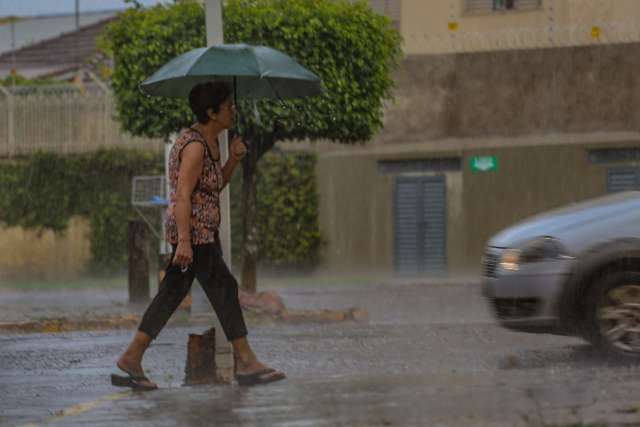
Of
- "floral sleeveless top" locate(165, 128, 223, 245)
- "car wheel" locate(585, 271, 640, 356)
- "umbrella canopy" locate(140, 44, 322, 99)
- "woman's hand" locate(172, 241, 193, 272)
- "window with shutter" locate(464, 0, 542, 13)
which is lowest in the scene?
"car wheel" locate(585, 271, 640, 356)

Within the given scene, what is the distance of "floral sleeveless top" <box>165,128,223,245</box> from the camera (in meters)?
7.73

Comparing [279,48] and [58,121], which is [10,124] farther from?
[279,48]

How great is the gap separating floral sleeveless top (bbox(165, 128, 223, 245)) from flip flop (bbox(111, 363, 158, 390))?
2.61 ft

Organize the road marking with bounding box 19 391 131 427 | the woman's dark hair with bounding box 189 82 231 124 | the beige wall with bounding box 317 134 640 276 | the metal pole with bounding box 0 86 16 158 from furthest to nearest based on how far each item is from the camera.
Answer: the metal pole with bounding box 0 86 16 158 < the beige wall with bounding box 317 134 640 276 < the woman's dark hair with bounding box 189 82 231 124 < the road marking with bounding box 19 391 131 427

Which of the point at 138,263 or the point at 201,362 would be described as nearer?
the point at 201,362

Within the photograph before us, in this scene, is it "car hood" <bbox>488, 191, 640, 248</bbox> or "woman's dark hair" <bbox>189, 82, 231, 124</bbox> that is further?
"car hood" <bbox>488, 191, 640, 248</bbox>

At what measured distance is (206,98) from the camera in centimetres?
789

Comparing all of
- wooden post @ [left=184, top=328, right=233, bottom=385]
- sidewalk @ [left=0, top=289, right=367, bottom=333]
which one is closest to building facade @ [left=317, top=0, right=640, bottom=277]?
sidewalk @ [left=0, top=289, right=367, bottom=333]

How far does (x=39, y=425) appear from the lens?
646 cm

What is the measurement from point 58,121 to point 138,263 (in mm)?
11054

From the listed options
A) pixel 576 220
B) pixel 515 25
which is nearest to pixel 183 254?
pixel 576 220

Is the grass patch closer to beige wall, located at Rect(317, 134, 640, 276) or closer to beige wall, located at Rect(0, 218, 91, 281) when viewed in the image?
beige wall, located at Rect(0, 218, 91, 281)

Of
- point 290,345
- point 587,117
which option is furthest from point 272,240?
point 290,345

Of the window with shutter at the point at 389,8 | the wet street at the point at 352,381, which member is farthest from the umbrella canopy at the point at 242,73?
the window with shutter at the point at 389,8
